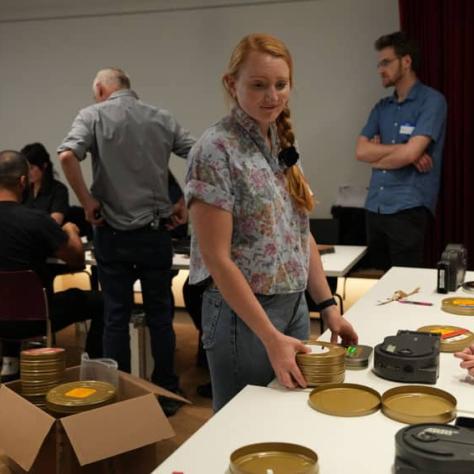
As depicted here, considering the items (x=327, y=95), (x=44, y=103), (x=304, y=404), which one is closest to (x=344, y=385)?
(x=304, y=404)

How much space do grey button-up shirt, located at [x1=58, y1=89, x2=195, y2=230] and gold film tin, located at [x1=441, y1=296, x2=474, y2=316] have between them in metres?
1.52

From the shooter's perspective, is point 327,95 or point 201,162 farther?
point 327,95

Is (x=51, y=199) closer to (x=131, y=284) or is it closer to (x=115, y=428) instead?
(x=131, y=284)

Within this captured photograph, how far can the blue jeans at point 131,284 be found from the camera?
129 inches

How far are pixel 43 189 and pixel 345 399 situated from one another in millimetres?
3445

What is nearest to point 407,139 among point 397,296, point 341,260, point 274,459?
point 341,260

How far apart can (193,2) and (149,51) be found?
0.58 m

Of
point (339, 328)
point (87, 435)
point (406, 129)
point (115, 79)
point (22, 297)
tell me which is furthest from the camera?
point (406, 129)

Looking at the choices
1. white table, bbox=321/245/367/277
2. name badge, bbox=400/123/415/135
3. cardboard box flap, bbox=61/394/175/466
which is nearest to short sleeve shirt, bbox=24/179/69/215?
white table, bbox=321/245/367/277

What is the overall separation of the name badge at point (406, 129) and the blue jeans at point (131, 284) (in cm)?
166

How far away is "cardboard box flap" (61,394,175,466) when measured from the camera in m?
2.02

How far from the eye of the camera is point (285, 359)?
158 centimetres

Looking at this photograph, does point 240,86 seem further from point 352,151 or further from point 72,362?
point 352,151

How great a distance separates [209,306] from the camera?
5.78 feet
